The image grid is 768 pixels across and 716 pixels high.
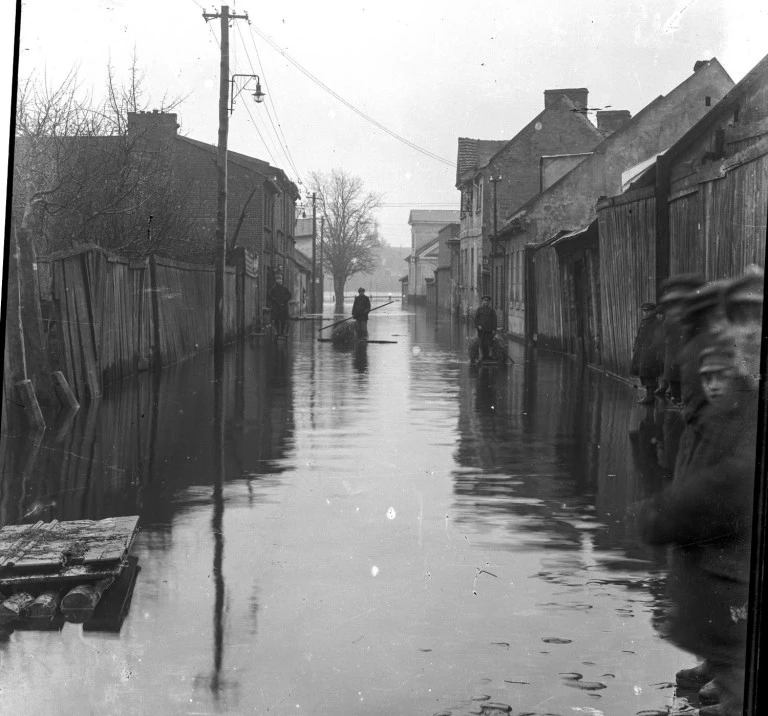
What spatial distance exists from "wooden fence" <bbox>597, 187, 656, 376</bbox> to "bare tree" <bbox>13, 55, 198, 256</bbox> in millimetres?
5055

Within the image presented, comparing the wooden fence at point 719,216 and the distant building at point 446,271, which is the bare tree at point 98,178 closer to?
the wooden fence at point 719,216

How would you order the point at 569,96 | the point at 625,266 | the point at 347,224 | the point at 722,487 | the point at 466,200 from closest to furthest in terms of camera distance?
the point at 722,487 → the point at 569,96 → the point at 625,266 → the point at 347,224 → the point at 466,200

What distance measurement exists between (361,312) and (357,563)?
22454 mm

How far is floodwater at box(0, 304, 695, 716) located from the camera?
379cm

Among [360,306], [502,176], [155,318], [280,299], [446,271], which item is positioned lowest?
[155,318]

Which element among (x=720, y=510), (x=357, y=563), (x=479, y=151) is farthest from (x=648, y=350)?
(x=479, y=151)

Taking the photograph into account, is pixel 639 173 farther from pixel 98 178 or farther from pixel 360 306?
pixel 360 306

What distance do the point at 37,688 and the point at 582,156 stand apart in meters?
28.6

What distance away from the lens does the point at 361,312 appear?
91.2 ft

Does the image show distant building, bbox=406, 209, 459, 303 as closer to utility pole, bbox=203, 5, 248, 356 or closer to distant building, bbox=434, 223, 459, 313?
distant building, bbox=434, 223, 459, 313

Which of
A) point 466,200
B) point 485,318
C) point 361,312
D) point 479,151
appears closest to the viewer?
point 485,318

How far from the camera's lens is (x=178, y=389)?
1418cm

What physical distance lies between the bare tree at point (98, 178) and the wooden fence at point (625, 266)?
5.06m

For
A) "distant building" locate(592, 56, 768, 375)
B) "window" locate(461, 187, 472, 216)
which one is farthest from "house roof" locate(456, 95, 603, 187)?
"distant building" locate(592, 56, 768, 375)
